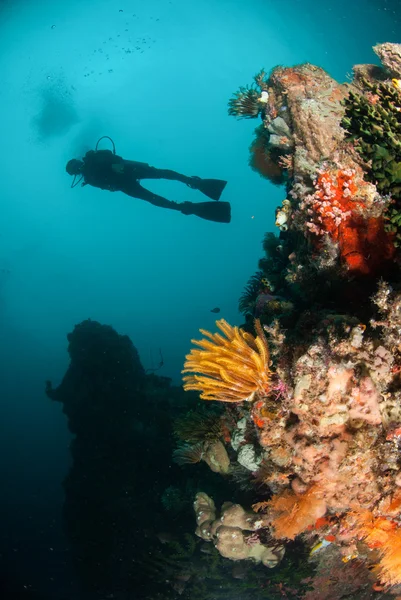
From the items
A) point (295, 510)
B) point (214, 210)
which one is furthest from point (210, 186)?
point (295, 510)

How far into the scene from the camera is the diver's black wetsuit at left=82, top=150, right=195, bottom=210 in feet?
48.4

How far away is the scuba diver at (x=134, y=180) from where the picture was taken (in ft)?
46.0

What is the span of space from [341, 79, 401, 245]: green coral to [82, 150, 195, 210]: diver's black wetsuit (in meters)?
11.4

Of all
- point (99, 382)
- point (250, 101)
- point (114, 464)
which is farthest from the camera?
point (99, 382)

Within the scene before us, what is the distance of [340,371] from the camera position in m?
3.28

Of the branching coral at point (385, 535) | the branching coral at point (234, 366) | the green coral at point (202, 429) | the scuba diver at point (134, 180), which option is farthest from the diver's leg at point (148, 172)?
the branching coral at point (385, 535)

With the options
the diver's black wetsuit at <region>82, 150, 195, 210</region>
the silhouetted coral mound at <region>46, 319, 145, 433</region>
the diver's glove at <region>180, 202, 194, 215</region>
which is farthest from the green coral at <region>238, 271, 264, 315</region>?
the silhouetted coral mound at <region>46, 319, 145, 433</region>

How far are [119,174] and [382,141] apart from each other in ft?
43.9

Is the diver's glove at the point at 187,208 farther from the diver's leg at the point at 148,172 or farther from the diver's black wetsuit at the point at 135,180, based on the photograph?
the diver's leg at the point at 148,172

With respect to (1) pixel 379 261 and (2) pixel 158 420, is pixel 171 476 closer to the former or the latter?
(2) pixel 158 420

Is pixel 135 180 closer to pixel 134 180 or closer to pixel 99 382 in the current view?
pixel 134 180

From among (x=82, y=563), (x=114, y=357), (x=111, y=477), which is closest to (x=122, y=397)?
(x=114, y=357)

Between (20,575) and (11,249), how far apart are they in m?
106

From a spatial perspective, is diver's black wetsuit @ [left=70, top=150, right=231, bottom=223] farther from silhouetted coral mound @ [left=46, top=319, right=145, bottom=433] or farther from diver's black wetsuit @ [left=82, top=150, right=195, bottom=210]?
silhouetted coral mound @ [left=46, top=319, right=145, bottom=433]
